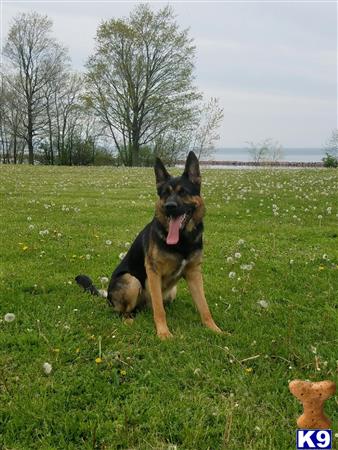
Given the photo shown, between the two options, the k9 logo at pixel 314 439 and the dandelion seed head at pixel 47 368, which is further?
the dandelion seed head at pixel 47 368

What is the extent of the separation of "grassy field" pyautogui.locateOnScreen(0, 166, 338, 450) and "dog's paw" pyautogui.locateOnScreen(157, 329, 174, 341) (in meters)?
0.10

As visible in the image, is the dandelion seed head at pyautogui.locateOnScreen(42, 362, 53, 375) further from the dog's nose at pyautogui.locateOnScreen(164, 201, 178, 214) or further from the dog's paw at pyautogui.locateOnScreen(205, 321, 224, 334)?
the dog's nose at pyautogui.locateOnScreen(164, 201, 178, 214)

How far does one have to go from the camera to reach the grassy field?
331cm

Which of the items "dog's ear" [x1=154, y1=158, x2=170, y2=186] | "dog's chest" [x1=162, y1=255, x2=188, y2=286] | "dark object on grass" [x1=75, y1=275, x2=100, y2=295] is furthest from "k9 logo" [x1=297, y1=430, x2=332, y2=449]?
"dark object on grass" [x1=75, y1=275, x2=100, y2=295]

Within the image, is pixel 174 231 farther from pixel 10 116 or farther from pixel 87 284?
pixel 10 116

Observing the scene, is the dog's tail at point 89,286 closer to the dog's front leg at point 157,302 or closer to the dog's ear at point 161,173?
the dog's front leg at point 157,302

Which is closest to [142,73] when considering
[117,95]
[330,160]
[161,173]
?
[117,95]

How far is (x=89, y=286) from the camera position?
6098mm

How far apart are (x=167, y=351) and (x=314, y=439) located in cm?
215

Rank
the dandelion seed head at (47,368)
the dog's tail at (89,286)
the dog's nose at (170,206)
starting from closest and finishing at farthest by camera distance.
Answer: the dandelion seed head at (47,368) → the dog's nose at (170,206) → the dog's tail at (89,286)

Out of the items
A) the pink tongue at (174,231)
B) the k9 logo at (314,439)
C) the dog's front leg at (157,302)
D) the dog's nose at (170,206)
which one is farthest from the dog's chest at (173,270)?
the k9 logo at (314,439)

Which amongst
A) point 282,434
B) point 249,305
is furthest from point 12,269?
point 282,434

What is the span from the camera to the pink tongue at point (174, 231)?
17.0 ft

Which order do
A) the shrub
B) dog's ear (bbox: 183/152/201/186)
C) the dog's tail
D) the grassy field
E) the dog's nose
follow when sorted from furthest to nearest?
the shrub, the dog's tail, dog's ear (bbox: 183/152/201/186), the dog's nose, the grassy field
